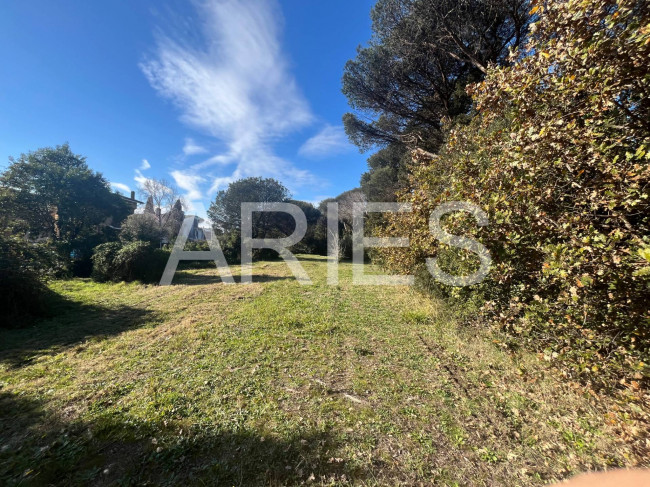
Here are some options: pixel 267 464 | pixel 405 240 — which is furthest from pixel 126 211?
pixel 267 464

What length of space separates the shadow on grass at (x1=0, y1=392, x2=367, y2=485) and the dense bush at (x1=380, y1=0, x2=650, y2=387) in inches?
89.6

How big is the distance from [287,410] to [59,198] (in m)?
17.8

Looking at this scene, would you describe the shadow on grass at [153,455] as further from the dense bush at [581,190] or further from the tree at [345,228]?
the tree at [345,228]

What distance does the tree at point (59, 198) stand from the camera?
1239 centimetres

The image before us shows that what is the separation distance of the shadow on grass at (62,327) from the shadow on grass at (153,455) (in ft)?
7.71

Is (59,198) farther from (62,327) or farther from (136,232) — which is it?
(62,327)

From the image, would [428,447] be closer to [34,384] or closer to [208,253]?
[34,384]

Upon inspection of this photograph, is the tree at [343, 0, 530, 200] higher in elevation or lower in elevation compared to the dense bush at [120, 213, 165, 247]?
higher

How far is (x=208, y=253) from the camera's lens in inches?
662

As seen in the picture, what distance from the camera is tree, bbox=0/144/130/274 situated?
12391mm

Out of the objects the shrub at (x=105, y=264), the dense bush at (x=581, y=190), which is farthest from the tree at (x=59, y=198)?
the dense bush at (x=581, y=190)

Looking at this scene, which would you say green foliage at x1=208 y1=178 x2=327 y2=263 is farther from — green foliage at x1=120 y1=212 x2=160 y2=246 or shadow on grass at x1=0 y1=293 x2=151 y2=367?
shadow on grass at x1=0 y1=293 x2=151 y2=367

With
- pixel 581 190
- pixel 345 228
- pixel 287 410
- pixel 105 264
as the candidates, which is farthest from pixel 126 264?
pixel 345 228

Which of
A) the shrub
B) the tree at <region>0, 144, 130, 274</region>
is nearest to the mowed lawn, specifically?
the shrub
